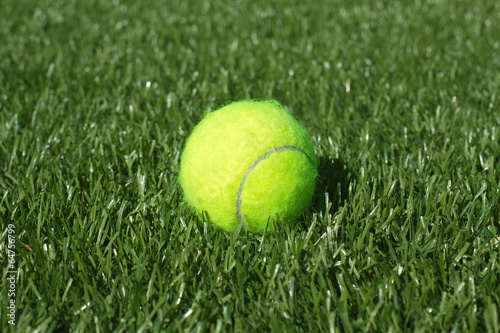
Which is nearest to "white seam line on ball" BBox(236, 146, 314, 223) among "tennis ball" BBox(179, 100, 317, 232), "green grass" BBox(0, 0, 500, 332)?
"tennis ball" BBox(179, 100, 317, 232)

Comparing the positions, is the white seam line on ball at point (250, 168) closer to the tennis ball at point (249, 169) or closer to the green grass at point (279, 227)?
the tennis ball at point (249, 169)

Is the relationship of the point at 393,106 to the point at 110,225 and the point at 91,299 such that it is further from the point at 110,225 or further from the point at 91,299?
the point at 91,299

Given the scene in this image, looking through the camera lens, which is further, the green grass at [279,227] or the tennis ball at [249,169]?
the tennis ball at [249,169]

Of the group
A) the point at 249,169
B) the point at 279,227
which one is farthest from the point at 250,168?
the point at 279,227

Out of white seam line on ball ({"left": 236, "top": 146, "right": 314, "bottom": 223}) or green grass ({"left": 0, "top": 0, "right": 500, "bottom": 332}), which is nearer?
green grass ({"left": 0, "top": 0, "right": 500, "bottom": 332})

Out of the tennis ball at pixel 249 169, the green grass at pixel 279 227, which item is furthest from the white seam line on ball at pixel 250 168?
the green grass at pixel 279 227

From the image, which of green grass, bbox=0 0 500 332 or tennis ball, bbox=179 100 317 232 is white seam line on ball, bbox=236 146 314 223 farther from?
green grass, bbox=0 0 500 332

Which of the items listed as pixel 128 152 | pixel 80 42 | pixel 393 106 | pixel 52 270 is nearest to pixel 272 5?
pixel 80 42
